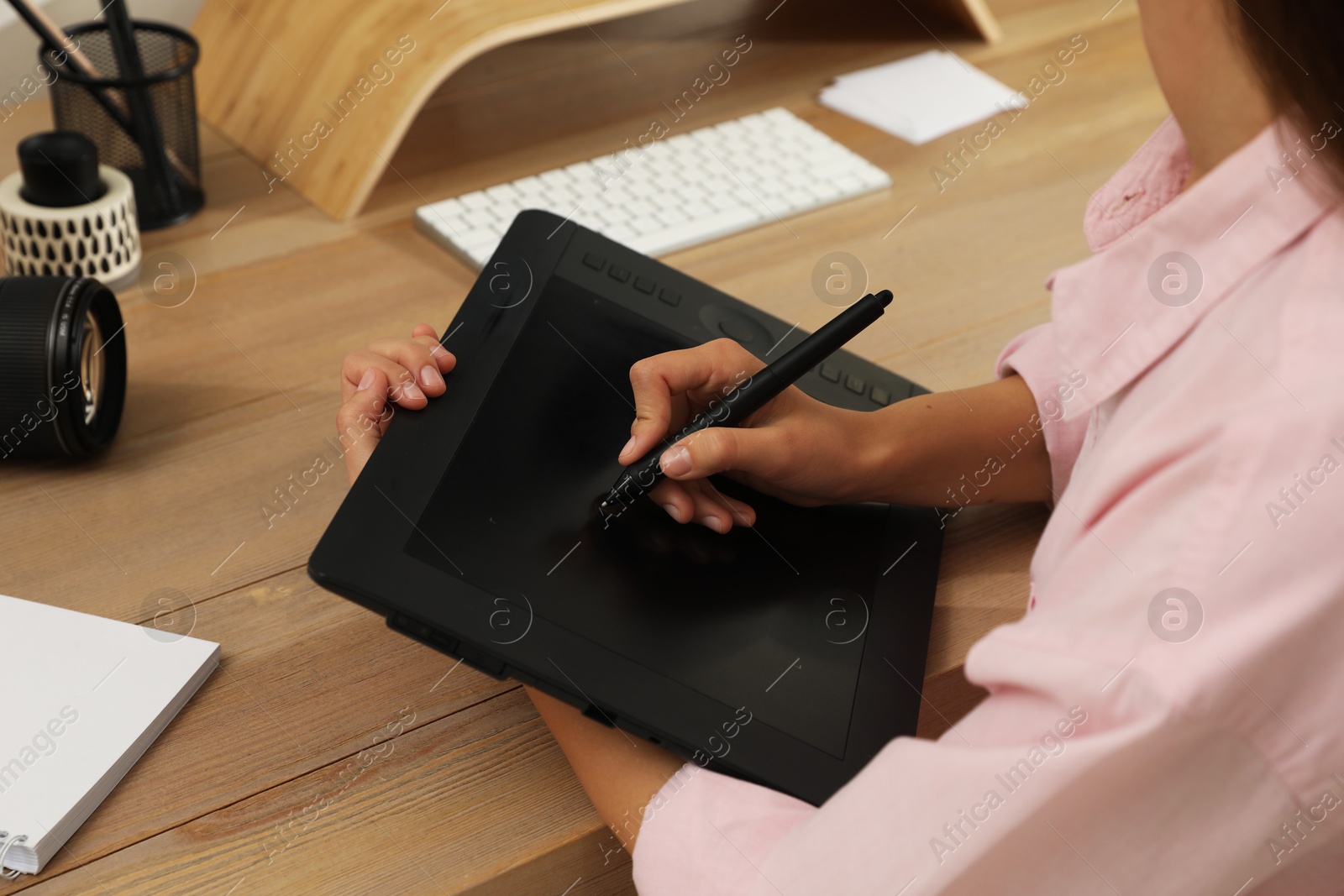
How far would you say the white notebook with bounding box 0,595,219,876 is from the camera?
49 centimetres

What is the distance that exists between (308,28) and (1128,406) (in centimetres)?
81

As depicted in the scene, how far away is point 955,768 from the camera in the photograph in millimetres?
446

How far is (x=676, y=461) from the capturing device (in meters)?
0.57

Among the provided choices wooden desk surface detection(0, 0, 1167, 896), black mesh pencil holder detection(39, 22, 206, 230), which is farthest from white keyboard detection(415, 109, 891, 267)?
black mesh pencil holder detection(39, 22, 206, 230)

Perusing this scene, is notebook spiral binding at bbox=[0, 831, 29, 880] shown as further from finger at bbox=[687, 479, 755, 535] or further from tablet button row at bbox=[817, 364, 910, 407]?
tablet button row at bbox=[817, 364, 910, 407]

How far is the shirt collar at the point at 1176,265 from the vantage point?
44cm

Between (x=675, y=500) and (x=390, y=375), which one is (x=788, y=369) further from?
(x=390, y=375)

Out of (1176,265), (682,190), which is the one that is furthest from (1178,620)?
(682,190)

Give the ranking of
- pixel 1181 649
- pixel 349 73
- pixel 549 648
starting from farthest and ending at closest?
pixel 349 73
pixel 549 648
pixel 1181 649

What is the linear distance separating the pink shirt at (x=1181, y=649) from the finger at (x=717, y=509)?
170 millimetres

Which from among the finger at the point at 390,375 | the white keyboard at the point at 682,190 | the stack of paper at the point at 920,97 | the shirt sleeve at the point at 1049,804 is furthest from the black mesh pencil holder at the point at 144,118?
the shirt sleeve at the point at 1049,804

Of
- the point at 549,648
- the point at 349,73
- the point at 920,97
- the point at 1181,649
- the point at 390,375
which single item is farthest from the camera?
the point at 920,97

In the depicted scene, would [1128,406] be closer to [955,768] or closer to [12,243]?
[955,768]

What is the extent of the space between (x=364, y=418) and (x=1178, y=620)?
420 mm
